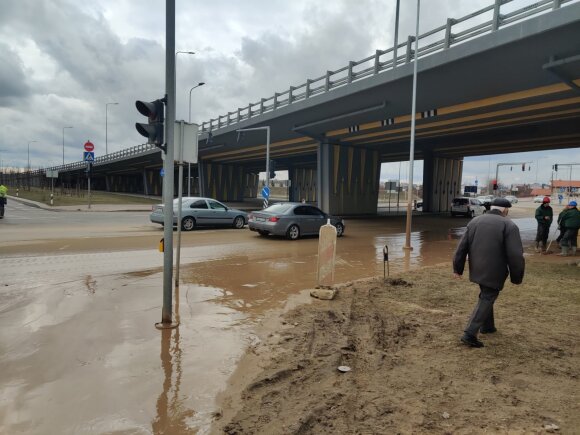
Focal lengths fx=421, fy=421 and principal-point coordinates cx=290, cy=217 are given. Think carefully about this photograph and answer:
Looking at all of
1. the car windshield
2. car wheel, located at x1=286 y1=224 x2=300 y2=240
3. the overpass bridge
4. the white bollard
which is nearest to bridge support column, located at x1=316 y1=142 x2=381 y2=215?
the overpass bridge

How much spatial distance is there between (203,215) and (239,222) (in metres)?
1.88

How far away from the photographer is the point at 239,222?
18875 millimetres

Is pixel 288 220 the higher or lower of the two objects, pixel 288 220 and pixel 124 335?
the higher

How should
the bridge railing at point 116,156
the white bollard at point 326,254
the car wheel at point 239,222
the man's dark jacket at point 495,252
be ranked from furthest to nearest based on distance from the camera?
the bridge railing at point 116,156, the car wheel at point 239,222, the white bollard at point 326,254, the man's dark jacket at point 495,252

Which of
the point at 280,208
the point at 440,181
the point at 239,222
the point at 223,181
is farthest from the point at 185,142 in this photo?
the point at 223,181

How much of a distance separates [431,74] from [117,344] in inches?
622

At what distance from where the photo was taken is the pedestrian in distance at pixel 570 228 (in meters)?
12.2

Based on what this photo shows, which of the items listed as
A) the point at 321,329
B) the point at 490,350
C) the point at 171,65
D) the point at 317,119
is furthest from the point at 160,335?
the point at 317,119

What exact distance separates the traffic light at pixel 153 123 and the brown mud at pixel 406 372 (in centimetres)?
286

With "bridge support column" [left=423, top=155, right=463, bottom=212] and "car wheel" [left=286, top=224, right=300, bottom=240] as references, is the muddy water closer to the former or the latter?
"car wheel" [left=286, top=224, right=300, bottom=240]

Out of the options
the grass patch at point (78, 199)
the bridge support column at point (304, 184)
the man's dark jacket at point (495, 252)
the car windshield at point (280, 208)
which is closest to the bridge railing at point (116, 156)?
the grass patch at point (78, 199)

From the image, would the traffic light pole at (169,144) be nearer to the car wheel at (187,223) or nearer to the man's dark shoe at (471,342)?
the man's dark shoe at (471,342)

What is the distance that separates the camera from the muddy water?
134 inches

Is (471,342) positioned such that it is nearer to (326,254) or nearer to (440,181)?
(326,254)
